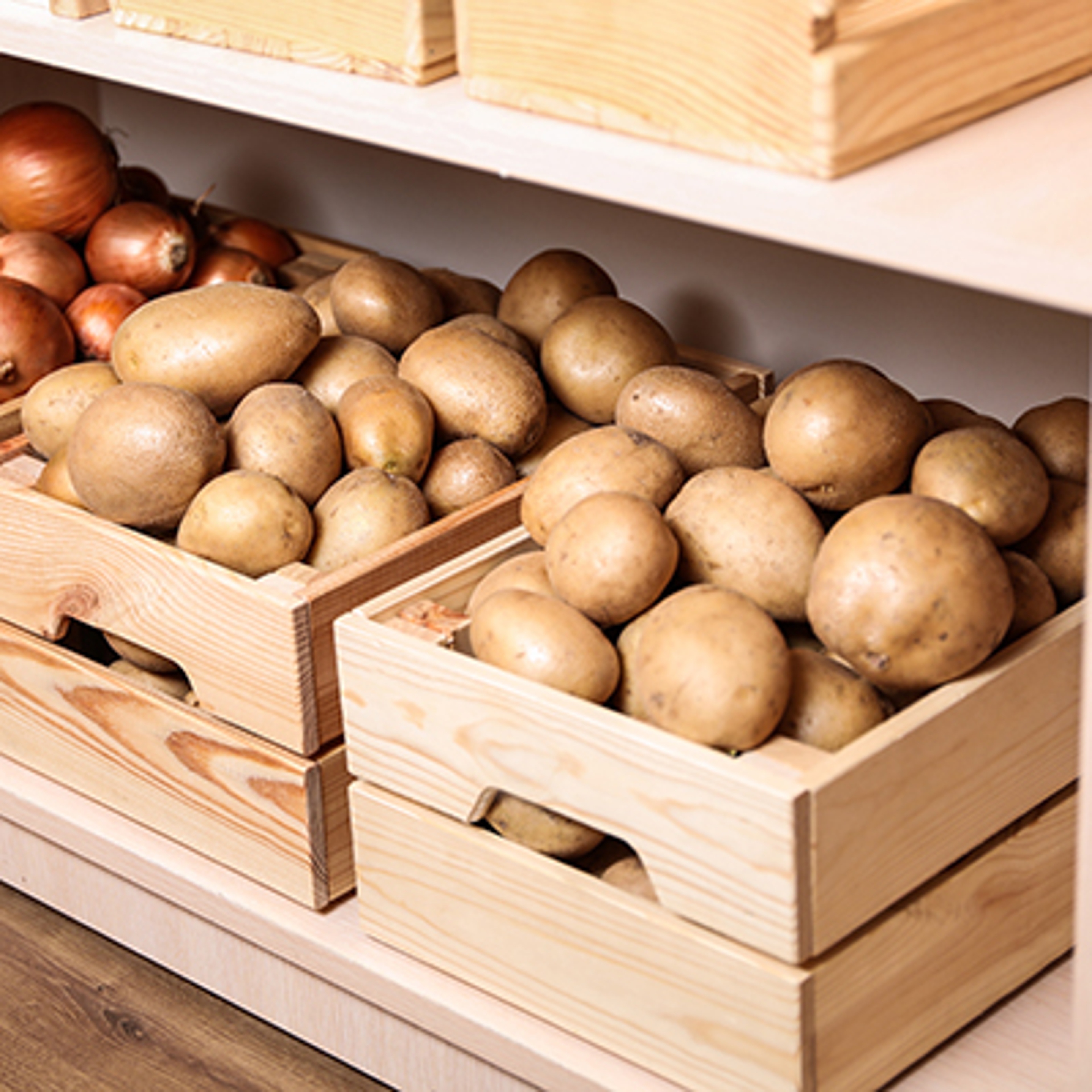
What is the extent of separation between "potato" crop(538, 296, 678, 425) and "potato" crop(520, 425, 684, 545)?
6.5 inches

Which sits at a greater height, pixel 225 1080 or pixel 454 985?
pixel 454 985

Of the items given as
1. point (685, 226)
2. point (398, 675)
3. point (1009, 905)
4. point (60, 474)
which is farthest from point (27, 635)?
point (1009, 905)

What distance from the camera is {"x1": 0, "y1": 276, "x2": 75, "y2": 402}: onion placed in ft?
4.46

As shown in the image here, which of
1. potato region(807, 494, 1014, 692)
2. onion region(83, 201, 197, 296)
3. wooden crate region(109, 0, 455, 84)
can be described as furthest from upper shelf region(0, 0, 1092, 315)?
onion region(83, 201, 197, 296)

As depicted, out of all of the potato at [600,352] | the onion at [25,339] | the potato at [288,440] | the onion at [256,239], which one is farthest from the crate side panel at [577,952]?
the onion at [256,239]

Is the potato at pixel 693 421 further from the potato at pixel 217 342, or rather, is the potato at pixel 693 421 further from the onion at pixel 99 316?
the onion at pixel 99 316

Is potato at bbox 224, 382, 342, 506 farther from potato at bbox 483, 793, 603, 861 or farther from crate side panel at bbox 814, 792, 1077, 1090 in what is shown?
crate side panel at bbox 814, 792, 1077, 1090

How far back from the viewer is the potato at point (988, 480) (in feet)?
3.08

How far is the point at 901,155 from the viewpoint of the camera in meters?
0.81

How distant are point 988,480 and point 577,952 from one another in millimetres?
348

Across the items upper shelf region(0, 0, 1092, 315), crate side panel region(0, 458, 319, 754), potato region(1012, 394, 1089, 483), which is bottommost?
crate side panel region(0, 458, 319, 754)

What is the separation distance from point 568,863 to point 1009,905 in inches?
10.1

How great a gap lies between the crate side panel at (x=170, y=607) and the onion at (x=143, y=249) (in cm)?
30

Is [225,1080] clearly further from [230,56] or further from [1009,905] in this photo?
[230,56]
